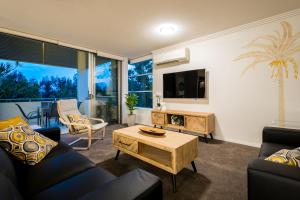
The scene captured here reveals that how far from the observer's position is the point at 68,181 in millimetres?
1130

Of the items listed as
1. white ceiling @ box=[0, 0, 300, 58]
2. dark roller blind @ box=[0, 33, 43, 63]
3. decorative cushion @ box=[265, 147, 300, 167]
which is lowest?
decorative cushion @ box=[265, 147, 300, 167]

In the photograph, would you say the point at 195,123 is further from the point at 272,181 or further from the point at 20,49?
the point at 20,49

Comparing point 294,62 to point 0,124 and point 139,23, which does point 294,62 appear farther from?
point 0,124

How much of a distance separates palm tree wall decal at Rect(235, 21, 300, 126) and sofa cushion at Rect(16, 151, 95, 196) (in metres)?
3.25

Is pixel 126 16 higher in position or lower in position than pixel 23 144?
higher

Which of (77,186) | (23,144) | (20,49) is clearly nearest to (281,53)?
(77,186)

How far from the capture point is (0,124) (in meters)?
1.54

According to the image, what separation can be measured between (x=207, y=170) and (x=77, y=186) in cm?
168

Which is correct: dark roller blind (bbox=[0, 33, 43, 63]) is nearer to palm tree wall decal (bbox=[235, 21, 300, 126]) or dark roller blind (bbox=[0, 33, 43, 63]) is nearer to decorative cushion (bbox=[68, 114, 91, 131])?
decorative cushion (bbox=[68, 114, 91, 131])

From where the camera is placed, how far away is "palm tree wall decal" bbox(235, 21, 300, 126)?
8.34 ft

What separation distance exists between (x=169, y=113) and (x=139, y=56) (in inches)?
95.2

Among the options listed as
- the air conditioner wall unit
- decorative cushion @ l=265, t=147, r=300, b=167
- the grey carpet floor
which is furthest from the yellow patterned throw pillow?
the air conditioner wall unit

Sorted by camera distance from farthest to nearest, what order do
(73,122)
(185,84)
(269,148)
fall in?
(185,84) < (73,122) < (269,148)

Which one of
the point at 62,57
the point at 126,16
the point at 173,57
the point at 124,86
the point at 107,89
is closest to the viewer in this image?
the point at 126,16
